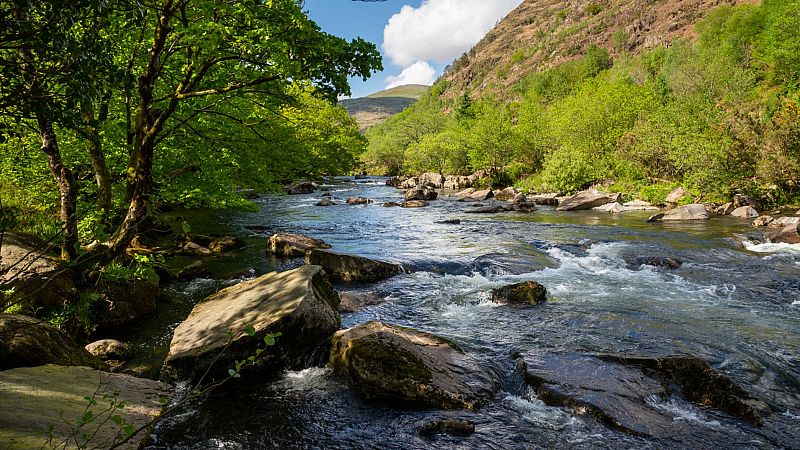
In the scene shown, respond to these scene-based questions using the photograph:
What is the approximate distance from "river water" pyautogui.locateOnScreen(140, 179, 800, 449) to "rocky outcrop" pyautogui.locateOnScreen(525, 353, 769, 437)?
0.61 ft

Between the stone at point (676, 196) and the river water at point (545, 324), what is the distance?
33.6ft

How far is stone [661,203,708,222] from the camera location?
26000 millimetres

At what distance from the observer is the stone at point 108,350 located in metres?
8.80

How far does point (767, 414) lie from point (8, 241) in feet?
52.4

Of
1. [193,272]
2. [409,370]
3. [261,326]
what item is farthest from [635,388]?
[193,272]

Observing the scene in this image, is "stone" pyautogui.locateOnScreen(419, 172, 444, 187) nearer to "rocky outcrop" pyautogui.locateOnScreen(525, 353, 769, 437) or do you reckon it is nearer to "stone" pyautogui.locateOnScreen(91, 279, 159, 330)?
"stone" pyautogui.locateOnScreen(91, 279, 159, 330)

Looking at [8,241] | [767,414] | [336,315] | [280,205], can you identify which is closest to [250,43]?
[336,315]

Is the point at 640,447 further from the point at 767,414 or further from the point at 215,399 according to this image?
the point at 215,399

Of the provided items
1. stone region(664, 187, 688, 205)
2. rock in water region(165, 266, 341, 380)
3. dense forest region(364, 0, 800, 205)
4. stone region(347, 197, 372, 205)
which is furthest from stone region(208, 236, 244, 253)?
stone region(664, 187, 688, 205)

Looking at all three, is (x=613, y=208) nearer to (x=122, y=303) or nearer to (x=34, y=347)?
(x=122, y=303)

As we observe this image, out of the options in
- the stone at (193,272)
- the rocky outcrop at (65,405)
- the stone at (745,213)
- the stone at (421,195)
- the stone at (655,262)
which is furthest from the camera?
the stone at (421,195)

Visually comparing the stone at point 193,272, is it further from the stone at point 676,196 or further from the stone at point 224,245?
the stone at point 676,196

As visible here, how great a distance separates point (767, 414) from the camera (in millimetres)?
6859

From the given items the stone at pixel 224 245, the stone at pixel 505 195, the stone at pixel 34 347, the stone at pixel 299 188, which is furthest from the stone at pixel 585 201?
the stone at pixel 34 347
